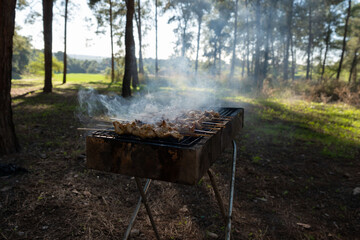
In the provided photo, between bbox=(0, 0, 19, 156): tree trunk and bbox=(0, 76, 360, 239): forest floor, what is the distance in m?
0.29

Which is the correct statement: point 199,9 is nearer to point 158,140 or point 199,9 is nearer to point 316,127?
point 316,127

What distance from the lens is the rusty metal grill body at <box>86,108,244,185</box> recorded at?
4.81ft

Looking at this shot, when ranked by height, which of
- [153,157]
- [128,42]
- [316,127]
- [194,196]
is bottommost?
[194,196]

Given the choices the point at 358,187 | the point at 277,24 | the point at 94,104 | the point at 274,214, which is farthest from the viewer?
the point at 277,24

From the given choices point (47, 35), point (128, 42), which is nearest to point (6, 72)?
point (128, 42)

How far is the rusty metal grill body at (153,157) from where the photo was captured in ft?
4.81

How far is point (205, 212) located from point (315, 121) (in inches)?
254

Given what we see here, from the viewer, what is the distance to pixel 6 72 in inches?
161

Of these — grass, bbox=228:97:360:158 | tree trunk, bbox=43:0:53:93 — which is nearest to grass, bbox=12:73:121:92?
tree trunk, bbox=43:0:53:93

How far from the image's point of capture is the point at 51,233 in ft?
8.42

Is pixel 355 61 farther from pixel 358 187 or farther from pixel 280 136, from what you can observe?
pixel 358 187

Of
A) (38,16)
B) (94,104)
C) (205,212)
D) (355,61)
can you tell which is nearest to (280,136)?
(205,212)

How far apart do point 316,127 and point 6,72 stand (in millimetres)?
8014

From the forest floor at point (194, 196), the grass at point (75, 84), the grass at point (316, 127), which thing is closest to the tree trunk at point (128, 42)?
the grass at point (75, 84)
